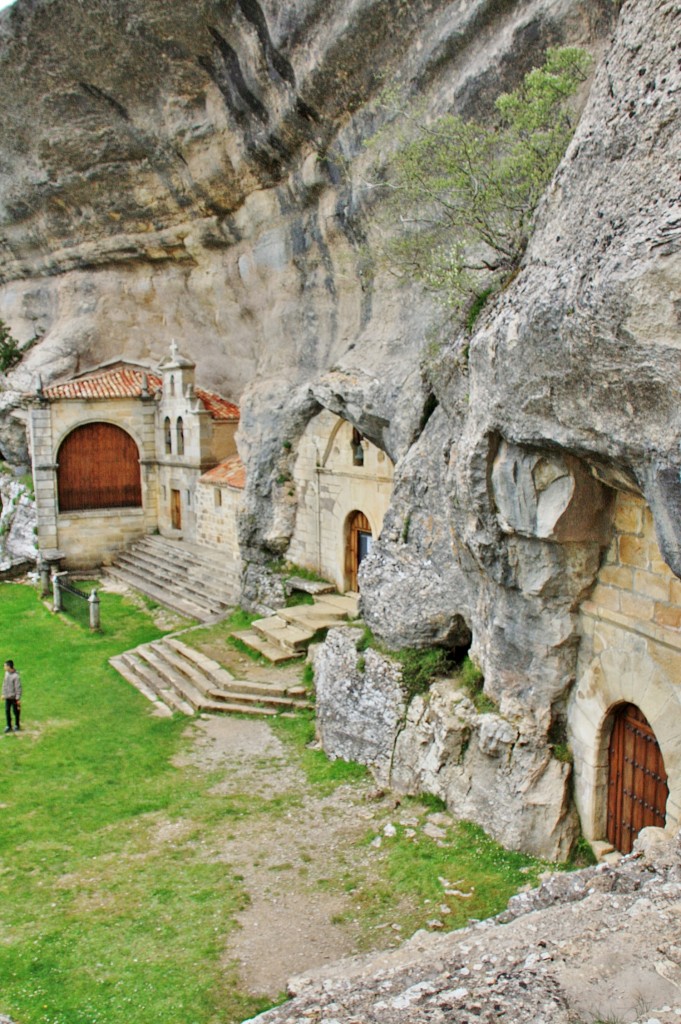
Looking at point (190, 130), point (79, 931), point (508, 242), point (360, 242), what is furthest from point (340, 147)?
point (79, 931)

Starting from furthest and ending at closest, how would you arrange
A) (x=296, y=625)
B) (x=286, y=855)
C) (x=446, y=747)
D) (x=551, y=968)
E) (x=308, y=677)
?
(x=296, y=625), (x=308, y=677), (x=446, y=747), (x=286, y=855), (x=551, y=968)

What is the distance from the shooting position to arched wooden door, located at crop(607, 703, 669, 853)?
364 inches

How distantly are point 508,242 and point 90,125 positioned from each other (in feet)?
65.7

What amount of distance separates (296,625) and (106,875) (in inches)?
322

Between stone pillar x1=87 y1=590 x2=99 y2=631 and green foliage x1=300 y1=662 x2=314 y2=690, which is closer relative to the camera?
green foliage x1=300 y1=662 x2=314 y2=690

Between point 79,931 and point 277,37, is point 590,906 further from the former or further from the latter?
point 277,37

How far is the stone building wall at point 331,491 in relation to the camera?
60.7ft

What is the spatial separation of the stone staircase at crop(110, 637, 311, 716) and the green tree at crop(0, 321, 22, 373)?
18.1 metres

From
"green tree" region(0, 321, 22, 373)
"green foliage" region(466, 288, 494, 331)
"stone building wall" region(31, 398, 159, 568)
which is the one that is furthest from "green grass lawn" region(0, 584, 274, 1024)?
"green tree" region(0, 321, 22, 373)

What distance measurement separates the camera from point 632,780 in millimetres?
9672

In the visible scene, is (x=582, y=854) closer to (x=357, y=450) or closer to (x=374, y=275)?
(x=357, y=450)

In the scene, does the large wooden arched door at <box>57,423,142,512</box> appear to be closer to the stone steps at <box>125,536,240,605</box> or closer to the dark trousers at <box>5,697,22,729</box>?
the stone steps at <box>125,536,240,605</box>

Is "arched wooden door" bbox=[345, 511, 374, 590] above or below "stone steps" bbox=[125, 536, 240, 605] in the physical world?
above

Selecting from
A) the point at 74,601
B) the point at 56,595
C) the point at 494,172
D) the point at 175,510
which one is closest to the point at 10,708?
the point at 74,601
